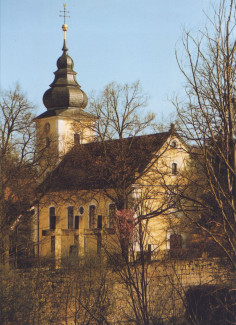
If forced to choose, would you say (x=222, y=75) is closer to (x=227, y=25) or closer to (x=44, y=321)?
(x=227, y=25)

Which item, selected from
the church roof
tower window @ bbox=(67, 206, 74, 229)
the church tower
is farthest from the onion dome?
the church roof

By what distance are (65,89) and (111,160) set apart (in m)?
17.4

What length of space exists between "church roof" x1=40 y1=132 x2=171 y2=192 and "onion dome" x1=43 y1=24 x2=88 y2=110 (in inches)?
597

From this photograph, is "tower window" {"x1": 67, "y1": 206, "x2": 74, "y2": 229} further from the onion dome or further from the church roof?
the church roof

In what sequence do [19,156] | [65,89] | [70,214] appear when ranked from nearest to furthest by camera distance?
[19,156] → [70,214] → [65,89]

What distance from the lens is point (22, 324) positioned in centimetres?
1079

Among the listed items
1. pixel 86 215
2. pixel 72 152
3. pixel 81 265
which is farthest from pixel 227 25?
pixel 86 215

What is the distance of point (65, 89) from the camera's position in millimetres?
50594

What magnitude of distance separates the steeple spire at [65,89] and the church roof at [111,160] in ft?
49.8

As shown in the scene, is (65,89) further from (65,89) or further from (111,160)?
(111,160)

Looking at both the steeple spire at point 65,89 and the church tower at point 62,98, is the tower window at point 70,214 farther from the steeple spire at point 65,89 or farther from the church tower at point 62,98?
the steeple spire at point 65,89

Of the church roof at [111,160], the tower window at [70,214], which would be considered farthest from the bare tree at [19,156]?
the tower window at [70,214]

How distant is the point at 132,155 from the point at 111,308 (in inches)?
865

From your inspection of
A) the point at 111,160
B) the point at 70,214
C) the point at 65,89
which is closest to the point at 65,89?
the point at 65,89
